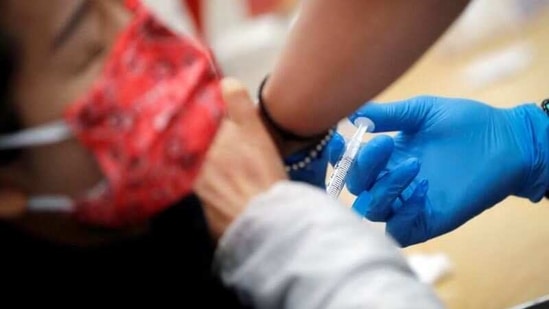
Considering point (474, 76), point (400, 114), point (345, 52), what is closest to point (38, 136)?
point (345, 52)

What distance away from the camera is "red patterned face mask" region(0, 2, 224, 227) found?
25.0 inches

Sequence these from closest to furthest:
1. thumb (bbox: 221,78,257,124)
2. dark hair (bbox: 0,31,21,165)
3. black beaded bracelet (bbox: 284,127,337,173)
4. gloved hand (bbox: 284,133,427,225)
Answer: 1. dark hair (bbox: 0,31,21,165)
2. thumb (bbox: 221,78,257,124)
3. black beaded bracelet (bbox: 284,127,337,173)
4. gloved hand (bbox: 284,133,427,225)

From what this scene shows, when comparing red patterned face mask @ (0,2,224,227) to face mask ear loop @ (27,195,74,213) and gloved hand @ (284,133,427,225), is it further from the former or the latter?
gloved hand @ (284,133,427,225)

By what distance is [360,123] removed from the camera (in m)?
1.05

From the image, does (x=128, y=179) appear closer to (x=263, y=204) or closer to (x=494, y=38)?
(x=263, y=204)

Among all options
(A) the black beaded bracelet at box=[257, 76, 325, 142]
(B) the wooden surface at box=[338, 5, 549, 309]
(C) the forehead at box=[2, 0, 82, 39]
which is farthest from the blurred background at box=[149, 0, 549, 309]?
(C) the forehead at box=[2, 0, 82, 39]

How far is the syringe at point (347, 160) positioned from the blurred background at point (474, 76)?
17mm

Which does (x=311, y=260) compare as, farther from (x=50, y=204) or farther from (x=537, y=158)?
(x=537, y=158)

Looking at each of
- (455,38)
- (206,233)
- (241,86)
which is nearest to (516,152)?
(241,86)

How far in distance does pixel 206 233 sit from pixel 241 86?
174 millimetres

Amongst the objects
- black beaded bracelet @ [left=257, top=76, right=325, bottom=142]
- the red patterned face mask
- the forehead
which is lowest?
black beaded bracelet @ [left=257, top=76, right=325, bottom=142]

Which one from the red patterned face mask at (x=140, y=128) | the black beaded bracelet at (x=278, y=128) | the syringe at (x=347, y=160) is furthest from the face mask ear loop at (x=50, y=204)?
the syringe at (x=347, y=160)

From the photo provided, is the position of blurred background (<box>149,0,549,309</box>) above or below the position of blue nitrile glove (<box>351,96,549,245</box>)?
below

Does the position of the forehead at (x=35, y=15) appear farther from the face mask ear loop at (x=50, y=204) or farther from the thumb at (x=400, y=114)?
the thumb at (x=400, y=114)
